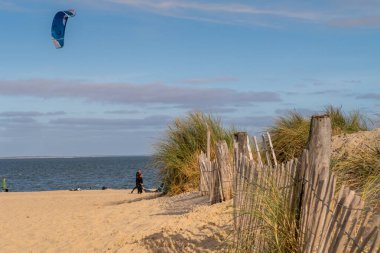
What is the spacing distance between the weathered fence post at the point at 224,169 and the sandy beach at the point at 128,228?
48 centimetres

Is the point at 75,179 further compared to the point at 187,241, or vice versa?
the point at 75,179

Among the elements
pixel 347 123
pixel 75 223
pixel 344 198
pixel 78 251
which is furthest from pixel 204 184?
pixel 344 198

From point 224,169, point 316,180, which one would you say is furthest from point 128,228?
point 316,180

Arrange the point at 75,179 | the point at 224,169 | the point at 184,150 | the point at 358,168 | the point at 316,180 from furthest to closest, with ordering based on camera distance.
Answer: the point at 75,179 < the point at 184,150 < the point at 224,169 < the point at 358,168 < the point at 316,180

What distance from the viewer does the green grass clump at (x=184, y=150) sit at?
15.6 m

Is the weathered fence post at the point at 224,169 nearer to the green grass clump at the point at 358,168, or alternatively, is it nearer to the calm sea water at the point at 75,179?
the green grass clump at the point at 358,168

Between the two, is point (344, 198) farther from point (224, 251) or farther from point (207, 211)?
point (207, 211)

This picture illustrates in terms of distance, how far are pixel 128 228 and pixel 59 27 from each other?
26.2 ft

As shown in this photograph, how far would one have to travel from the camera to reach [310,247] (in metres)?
4.98

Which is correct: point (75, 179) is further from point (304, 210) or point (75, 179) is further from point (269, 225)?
point (304, 210)

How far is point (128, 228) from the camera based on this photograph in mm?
10773

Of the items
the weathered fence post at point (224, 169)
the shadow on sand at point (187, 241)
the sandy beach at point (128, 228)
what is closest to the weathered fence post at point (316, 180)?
the sandy beach at point (128, 228)

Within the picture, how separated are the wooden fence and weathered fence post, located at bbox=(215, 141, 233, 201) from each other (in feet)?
13.5

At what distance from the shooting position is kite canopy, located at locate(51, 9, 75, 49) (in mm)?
16656
